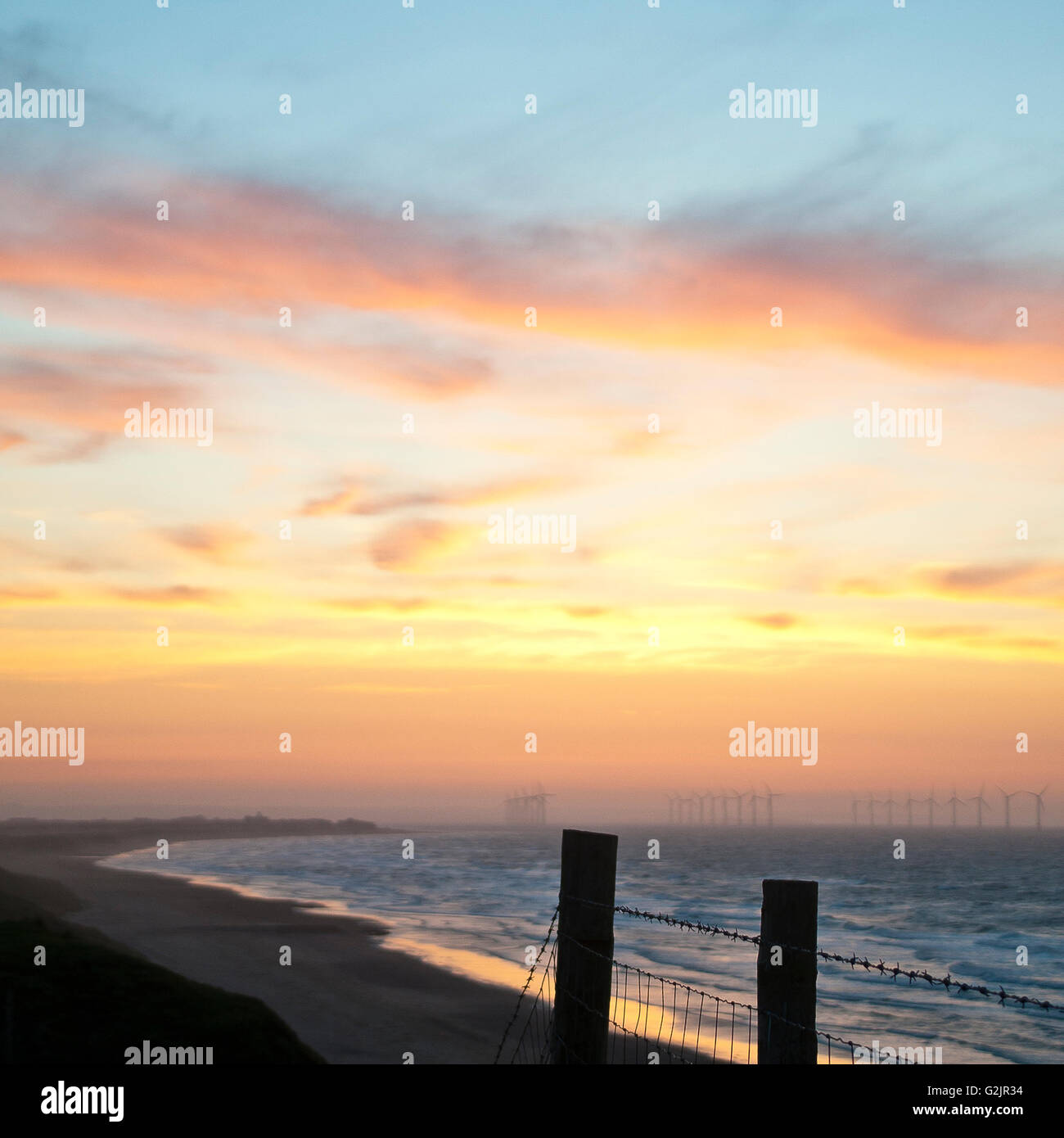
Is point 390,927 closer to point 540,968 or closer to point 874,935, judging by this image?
point 540,968

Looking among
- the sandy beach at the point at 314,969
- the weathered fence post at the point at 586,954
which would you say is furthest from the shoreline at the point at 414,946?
the weathered fence post at the point at 586,954

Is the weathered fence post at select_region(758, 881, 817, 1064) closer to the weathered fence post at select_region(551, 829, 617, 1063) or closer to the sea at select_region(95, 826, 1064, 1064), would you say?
the weathered fence post at select_region(551, 829, 617, 1063)

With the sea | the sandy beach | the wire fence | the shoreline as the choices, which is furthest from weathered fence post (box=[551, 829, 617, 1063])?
the shoreline

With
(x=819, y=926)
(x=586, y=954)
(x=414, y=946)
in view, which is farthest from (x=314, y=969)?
(x=819, y=926)

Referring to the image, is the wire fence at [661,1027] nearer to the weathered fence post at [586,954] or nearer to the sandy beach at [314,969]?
the weathered fence post at [586,954]
